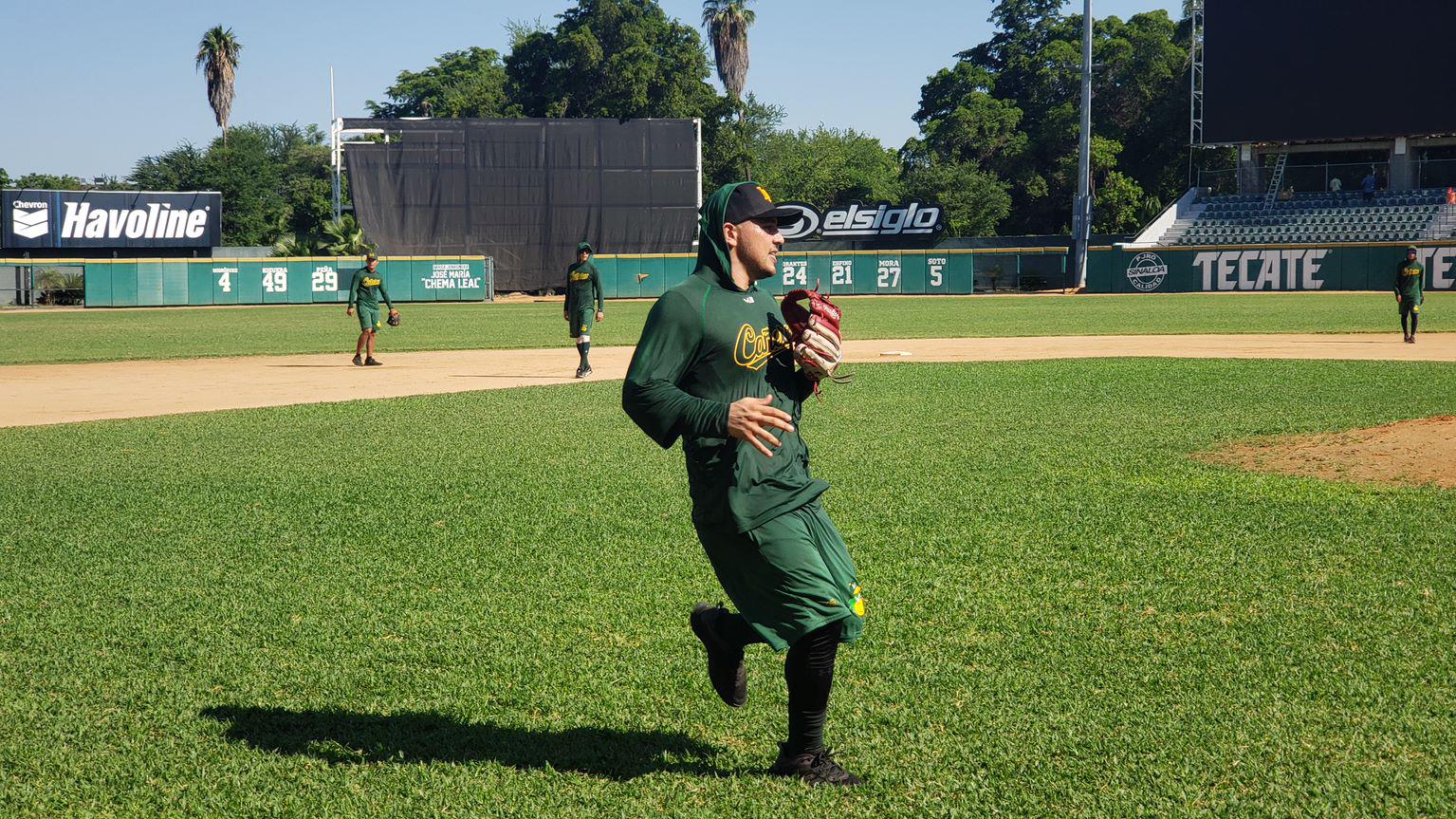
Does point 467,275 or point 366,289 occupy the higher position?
point 467,275

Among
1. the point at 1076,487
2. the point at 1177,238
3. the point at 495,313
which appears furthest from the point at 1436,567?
the point at 1177,238

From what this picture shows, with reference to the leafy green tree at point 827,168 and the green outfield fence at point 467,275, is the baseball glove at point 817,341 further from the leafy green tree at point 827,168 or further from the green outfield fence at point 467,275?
the leafy green tree at point 827,168

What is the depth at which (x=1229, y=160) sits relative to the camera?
68125 mm

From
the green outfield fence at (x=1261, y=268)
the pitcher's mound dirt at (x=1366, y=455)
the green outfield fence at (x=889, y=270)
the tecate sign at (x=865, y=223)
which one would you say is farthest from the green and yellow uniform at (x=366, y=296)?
the tecate sign at (x=865, y=223)

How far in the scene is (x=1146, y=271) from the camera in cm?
4856

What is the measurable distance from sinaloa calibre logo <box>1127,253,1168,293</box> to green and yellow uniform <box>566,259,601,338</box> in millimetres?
35417

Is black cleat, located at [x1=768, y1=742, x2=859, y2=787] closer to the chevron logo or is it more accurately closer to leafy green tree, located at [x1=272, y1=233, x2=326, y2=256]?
leafy green tree, located at [x1=272, y1=233, x2=326, y2=256]

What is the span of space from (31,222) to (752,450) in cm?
6032

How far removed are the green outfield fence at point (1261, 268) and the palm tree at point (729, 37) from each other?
149 ft

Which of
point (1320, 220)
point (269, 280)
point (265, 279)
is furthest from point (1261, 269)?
point (265, 279)

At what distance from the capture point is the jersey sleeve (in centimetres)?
388

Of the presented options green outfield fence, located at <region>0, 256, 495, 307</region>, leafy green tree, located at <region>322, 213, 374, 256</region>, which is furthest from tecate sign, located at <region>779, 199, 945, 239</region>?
leafy green tree, located at <region>322, 213, 374, 256</region>

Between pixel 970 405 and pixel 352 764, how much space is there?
1066 centimetres

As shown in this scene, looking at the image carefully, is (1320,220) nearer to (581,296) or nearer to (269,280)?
(581,296)
